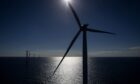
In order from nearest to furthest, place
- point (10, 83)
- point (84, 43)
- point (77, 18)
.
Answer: point (84, 43) → point (77, 18) → point (10, 83)

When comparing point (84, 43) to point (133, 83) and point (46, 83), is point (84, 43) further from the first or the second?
point (133, 83)

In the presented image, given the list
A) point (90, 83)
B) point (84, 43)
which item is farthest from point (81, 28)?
point (90, 83)

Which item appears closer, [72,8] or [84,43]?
[84,43]

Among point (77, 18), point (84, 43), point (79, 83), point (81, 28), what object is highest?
point (77, 18)

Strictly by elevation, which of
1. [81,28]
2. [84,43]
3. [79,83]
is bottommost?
[79,83]

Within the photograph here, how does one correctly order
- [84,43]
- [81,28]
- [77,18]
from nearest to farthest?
[84,43], [81,28], [77,18]

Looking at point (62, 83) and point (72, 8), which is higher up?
point (72, 8)

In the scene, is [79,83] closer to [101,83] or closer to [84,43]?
[101,83]

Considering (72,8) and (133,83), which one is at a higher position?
(72,8)

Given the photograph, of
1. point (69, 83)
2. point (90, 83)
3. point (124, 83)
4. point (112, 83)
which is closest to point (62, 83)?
point (69, 83)

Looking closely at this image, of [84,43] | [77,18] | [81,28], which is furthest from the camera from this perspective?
[77,18]
